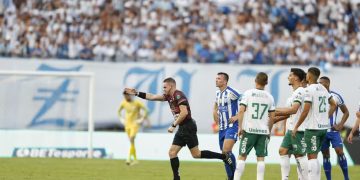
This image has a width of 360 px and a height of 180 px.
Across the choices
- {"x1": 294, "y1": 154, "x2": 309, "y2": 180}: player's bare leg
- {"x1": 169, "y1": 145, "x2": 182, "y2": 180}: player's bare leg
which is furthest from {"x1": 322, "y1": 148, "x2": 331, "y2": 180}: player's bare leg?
{"x1": 169, "y1": 145, "x2": 182, "y2": 180}: player's bare leg

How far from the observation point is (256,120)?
17484 mm

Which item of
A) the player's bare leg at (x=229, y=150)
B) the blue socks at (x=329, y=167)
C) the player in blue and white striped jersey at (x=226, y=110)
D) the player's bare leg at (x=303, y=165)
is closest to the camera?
the player's bare leg at (x=303, y=165)

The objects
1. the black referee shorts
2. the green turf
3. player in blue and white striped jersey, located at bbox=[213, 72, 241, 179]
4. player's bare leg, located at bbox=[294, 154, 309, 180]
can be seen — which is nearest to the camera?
player's bare leg, located at bbox=[294, 154, 309, 180]

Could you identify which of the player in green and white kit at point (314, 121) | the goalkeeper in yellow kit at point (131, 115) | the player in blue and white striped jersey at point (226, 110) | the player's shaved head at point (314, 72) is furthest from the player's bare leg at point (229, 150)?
the goalkeeper in yellow kit at point (131, 115)

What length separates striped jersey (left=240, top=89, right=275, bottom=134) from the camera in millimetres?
17375

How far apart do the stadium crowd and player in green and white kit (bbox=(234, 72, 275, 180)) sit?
579 inches

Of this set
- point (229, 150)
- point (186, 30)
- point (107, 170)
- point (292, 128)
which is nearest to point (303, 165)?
point (292, 128)

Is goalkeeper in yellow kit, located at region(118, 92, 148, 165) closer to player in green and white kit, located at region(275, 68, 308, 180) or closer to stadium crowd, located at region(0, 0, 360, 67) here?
stadium crowd, located at region(0, 0, 360, 67)

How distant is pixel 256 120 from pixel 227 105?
6.74ft

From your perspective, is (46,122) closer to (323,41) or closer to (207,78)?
(207,78)

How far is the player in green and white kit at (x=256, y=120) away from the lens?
17.3 metres

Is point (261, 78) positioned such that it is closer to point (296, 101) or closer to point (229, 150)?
point (296, 101)

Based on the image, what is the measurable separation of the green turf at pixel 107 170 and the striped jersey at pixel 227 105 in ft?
6.60

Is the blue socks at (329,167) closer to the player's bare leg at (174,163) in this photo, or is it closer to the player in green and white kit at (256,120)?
the player in green and white kit at (256,120)
